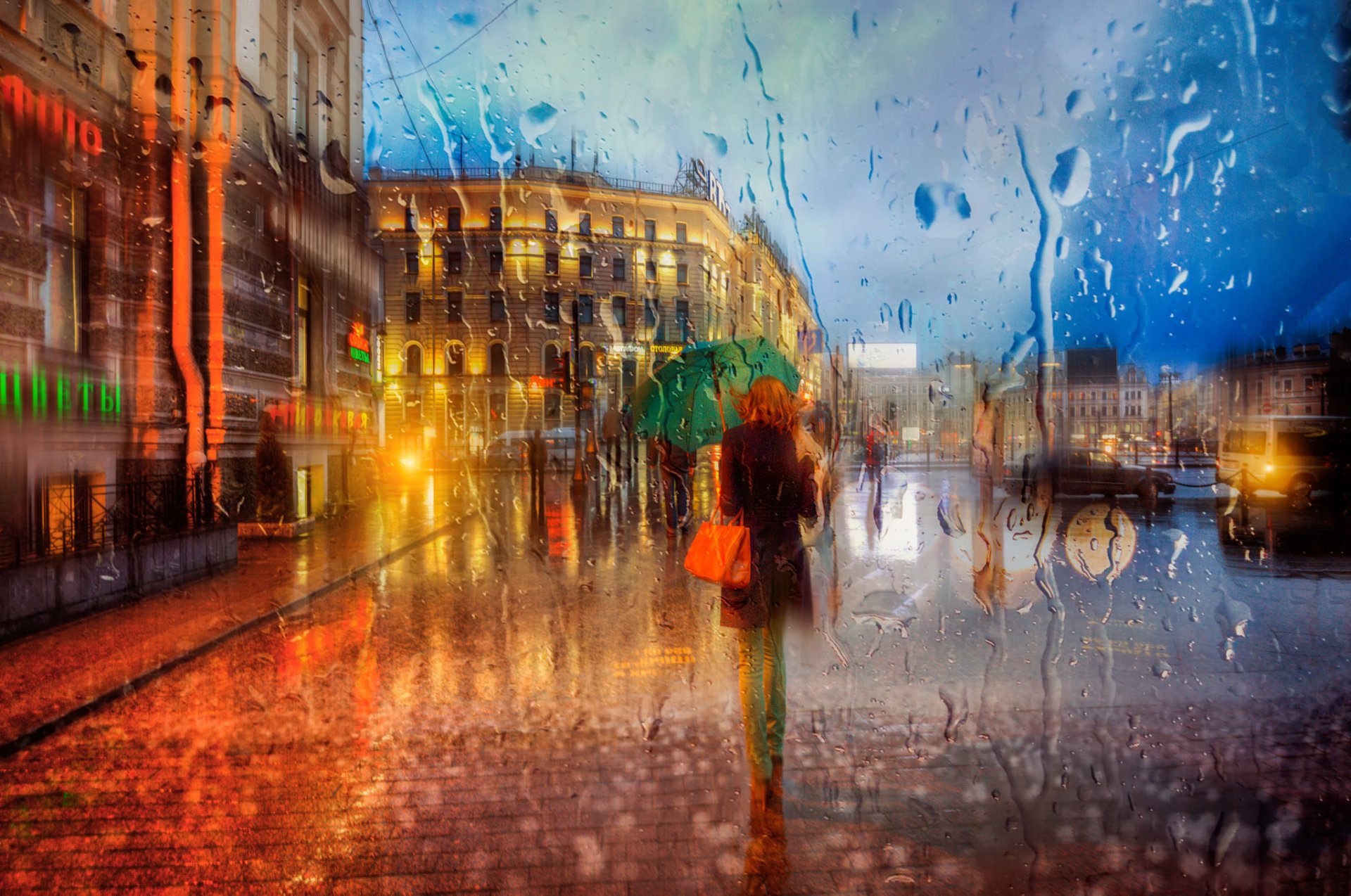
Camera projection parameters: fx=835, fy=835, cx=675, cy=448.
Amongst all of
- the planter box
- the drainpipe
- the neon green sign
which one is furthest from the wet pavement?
the planter box

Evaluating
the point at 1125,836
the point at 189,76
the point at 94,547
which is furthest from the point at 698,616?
the point at 189,76

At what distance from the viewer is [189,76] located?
38.3ft

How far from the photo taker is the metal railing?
708 centimetres

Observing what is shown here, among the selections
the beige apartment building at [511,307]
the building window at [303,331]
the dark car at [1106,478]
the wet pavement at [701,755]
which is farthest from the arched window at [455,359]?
the wet pavement at [701,755]

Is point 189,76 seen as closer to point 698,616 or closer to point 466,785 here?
point 698,616

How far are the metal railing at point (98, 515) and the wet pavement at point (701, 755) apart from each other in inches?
78.1

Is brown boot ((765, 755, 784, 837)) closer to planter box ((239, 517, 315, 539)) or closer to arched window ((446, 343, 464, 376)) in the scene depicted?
planter box ((239, 517, 315, 539))

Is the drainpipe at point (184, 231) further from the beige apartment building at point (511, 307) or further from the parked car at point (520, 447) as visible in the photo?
the beige apartment building at point (511, 307)

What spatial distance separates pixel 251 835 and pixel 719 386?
9196mm

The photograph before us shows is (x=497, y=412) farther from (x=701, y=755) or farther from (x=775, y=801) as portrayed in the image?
(x=775, y=801)

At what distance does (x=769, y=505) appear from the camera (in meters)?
3.73

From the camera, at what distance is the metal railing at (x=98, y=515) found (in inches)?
279

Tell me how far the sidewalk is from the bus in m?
19.4

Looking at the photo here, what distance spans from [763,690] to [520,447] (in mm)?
39770
